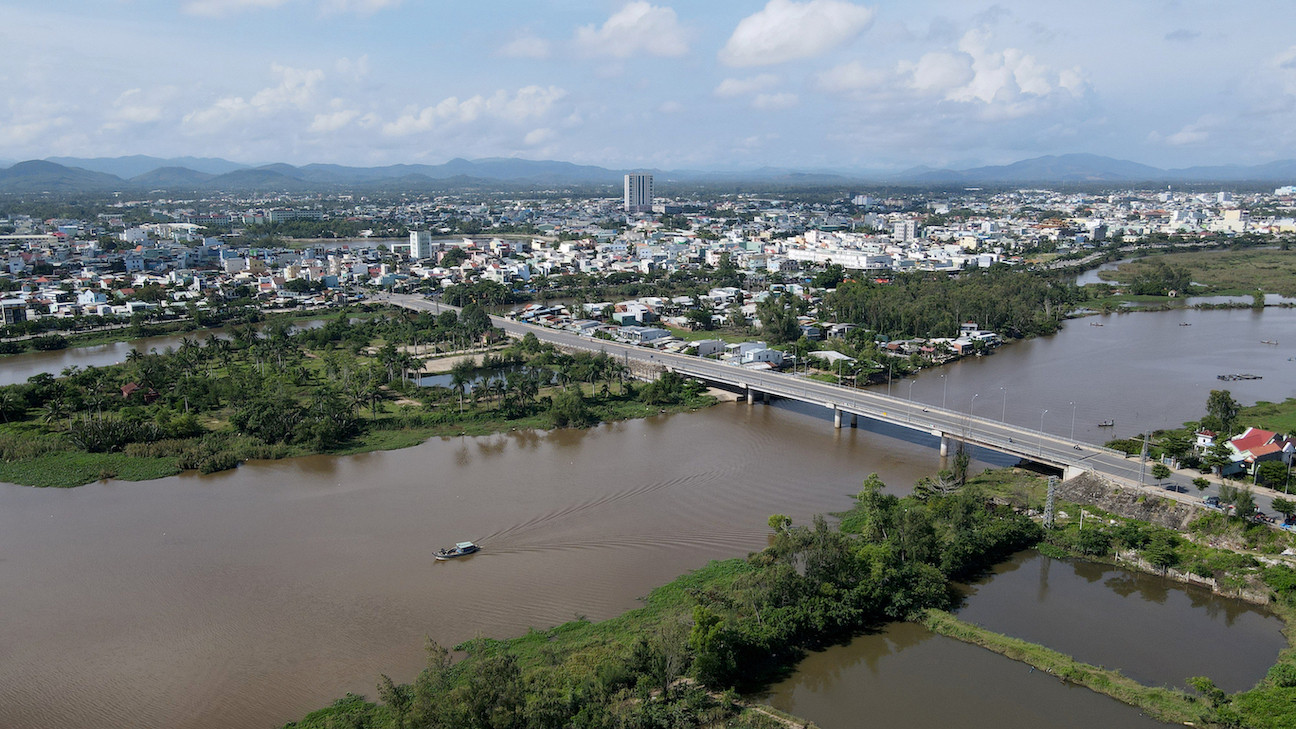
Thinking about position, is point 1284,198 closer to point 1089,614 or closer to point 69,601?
point 1089,614

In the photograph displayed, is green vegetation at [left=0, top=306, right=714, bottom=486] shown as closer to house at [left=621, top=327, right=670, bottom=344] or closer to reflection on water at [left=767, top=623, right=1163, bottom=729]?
house at [left=621, top=327, right=670, bottom=344]

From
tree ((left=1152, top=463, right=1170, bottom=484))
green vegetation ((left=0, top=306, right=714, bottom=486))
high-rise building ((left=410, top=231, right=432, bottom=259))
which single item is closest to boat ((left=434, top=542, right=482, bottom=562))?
green vegetation ((left=0, top=306, right=714, bottom=486))

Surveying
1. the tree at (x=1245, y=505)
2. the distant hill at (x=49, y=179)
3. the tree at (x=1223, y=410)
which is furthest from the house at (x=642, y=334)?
the distant hill at (x=49, y=179)

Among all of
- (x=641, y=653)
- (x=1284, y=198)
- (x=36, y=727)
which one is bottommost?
(x=36, y=727)

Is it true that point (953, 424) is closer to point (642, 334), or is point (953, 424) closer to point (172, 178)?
point (642, 334)

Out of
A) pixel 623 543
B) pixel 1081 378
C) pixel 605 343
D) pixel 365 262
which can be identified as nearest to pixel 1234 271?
pixel 1081 378

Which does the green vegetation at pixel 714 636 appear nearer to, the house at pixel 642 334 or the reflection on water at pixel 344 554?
the reflection on water at pixel 344 554
